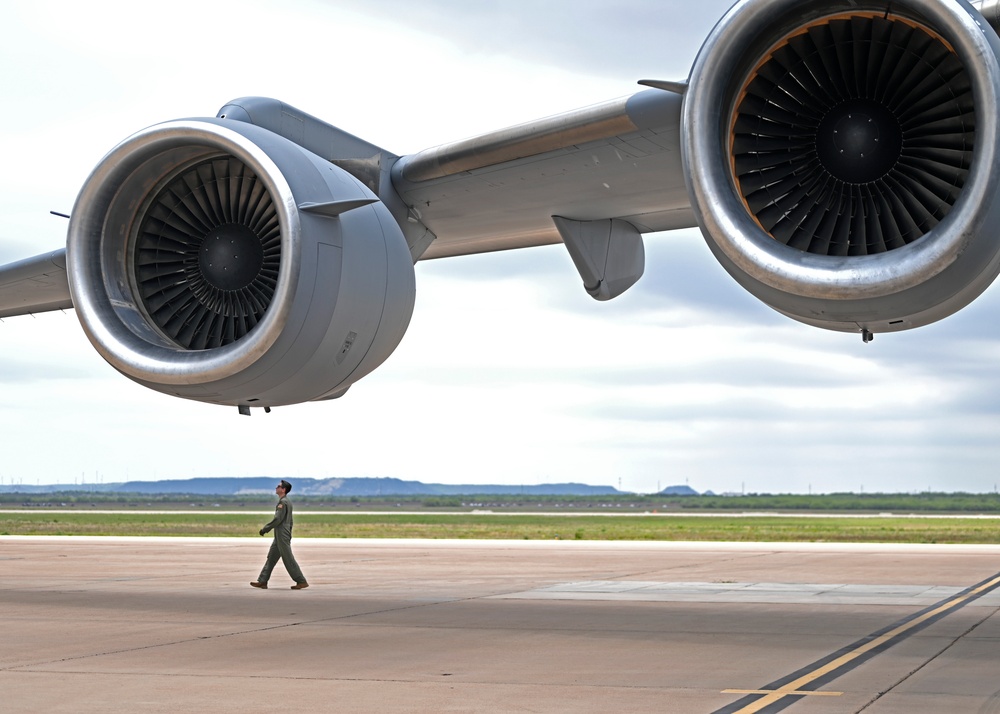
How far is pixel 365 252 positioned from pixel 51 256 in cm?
413

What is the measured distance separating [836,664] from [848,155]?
407cm

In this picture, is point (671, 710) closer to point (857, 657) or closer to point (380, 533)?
point (857, 657)

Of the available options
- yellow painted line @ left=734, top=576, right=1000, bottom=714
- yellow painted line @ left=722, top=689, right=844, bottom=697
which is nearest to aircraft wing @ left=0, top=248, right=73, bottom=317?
yellow painted line @ left=722, top=689, right=844, bottom=697

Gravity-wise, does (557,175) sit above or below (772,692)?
above

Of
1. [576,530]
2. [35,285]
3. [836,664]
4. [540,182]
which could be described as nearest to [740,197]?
[540,182]

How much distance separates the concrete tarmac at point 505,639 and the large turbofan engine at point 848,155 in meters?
2.65

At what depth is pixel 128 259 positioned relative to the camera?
33.4 ft

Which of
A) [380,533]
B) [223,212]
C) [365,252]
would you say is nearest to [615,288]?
[365,252]

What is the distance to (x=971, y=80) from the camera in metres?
6.70

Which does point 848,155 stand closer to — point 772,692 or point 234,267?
point 772,692

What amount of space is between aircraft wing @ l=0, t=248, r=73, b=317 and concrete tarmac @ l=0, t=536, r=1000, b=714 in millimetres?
3498

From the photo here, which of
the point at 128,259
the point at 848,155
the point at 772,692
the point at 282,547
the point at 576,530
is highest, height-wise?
→ the point at 848,155

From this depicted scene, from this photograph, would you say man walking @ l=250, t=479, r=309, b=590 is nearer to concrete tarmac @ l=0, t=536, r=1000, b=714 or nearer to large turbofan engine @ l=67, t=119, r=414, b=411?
concrete tarmac @ l=0, t=536, r=1000, b=714

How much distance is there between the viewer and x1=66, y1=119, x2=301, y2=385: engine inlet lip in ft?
29.5
